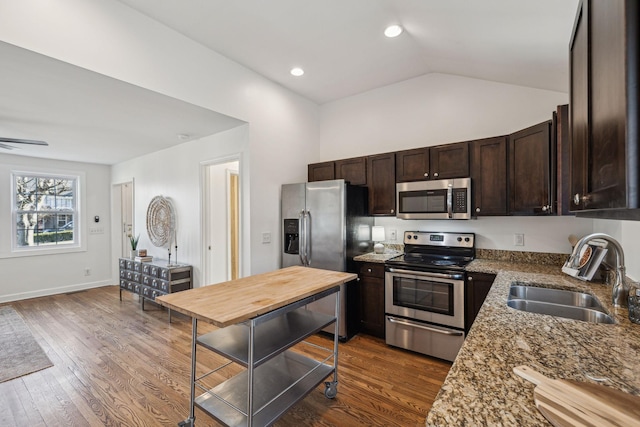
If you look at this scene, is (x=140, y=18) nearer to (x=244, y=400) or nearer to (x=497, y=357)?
(x=244, y=400)

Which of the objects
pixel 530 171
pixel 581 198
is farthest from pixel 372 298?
pixel 581 198

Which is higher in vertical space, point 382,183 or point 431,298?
point 382,183

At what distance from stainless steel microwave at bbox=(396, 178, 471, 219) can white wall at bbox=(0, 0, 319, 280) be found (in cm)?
153

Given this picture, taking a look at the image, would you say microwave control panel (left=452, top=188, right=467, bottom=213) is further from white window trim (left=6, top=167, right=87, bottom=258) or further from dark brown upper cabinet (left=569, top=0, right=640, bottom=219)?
white window trim (left=6, top=167, right=87, bottom=258)

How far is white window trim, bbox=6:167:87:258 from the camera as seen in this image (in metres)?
4.88

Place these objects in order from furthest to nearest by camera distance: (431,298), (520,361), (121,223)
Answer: (121,223) < (431,298) < (520,361)

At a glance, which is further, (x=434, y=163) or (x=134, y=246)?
(x=134, y=246)

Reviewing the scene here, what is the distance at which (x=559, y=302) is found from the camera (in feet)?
6.35

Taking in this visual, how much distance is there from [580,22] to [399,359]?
9.30 ft

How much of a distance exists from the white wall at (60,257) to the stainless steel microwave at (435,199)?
613 cm

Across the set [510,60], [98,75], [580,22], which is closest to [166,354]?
[98,75]

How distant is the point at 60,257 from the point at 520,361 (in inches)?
282

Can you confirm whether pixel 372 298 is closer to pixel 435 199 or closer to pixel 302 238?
pixel 302 238

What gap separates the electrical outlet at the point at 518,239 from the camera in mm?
2931
